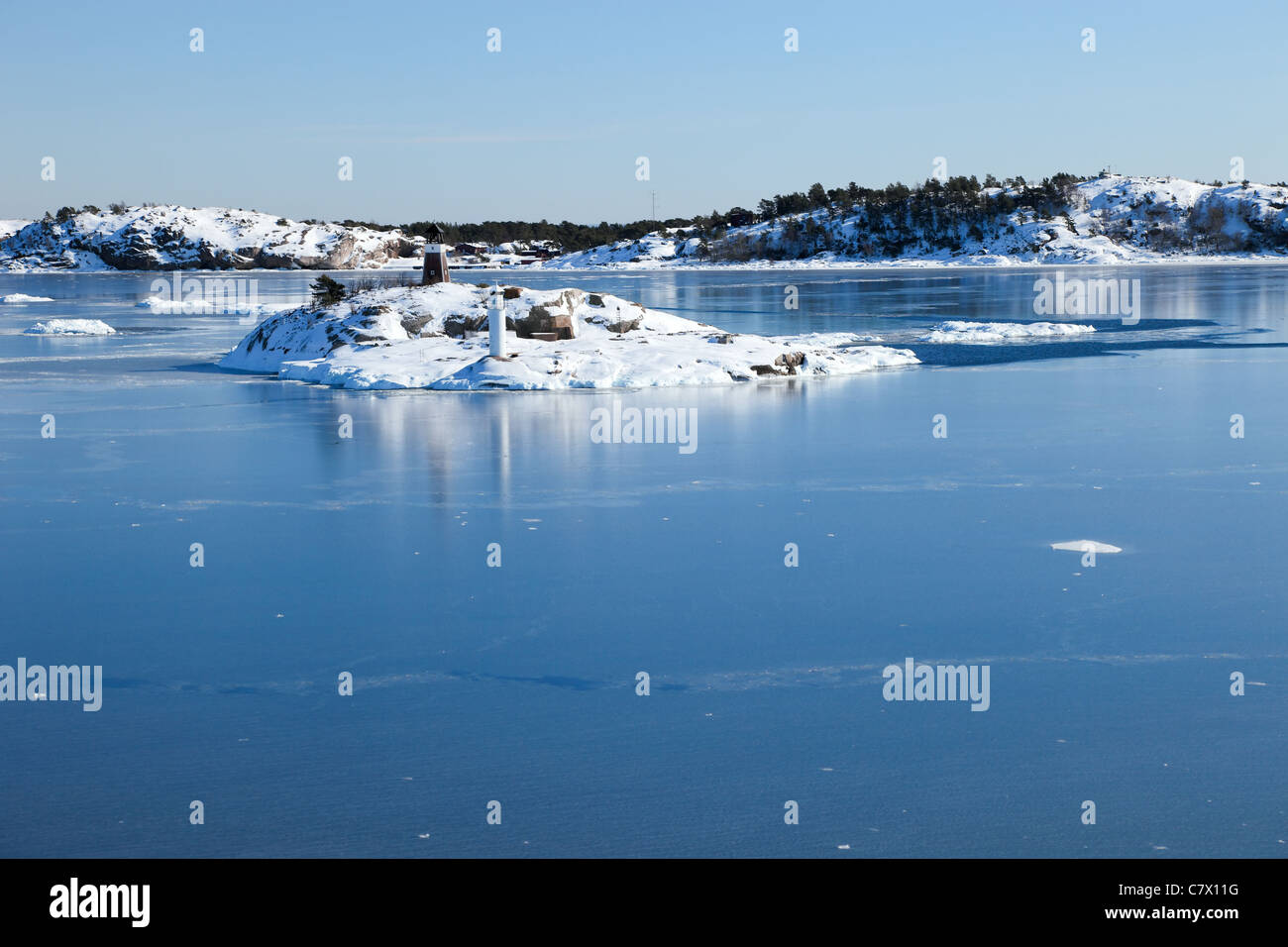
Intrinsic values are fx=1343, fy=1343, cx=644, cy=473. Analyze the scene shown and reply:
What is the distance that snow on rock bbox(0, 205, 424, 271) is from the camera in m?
125

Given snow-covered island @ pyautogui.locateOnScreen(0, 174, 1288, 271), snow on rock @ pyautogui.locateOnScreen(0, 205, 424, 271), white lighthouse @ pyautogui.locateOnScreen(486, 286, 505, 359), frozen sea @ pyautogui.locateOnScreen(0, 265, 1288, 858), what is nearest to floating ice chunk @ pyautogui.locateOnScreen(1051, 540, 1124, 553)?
frozen sea @ pyautogui.locateOnScreen(0, 265, 1288, 858)

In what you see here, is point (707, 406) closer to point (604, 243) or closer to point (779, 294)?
point (779, 294)

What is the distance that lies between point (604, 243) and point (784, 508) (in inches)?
4915

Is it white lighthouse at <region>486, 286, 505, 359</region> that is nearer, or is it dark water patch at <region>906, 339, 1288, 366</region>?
white lighthouse at <region>486, 286, 505, 359</region>

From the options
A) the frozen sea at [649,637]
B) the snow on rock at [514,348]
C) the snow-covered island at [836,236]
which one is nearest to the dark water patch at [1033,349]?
the snow on rock at [514,348]

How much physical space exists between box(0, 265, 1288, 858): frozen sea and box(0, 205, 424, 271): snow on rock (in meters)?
113

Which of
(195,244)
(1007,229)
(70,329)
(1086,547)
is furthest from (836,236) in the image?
(1086,547)

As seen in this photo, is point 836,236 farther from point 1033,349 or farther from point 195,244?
point 1033,349

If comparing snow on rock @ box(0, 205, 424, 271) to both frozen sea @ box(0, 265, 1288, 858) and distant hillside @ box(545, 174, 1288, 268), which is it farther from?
frozen sea @ box(0, 265, 1288, 858)

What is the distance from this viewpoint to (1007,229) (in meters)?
110

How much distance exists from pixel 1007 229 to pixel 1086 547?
351 ft

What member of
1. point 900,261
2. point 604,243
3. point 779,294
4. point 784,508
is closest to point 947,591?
point 784,508

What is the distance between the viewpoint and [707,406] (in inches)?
700

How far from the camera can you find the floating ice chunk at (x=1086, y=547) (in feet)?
29.0
